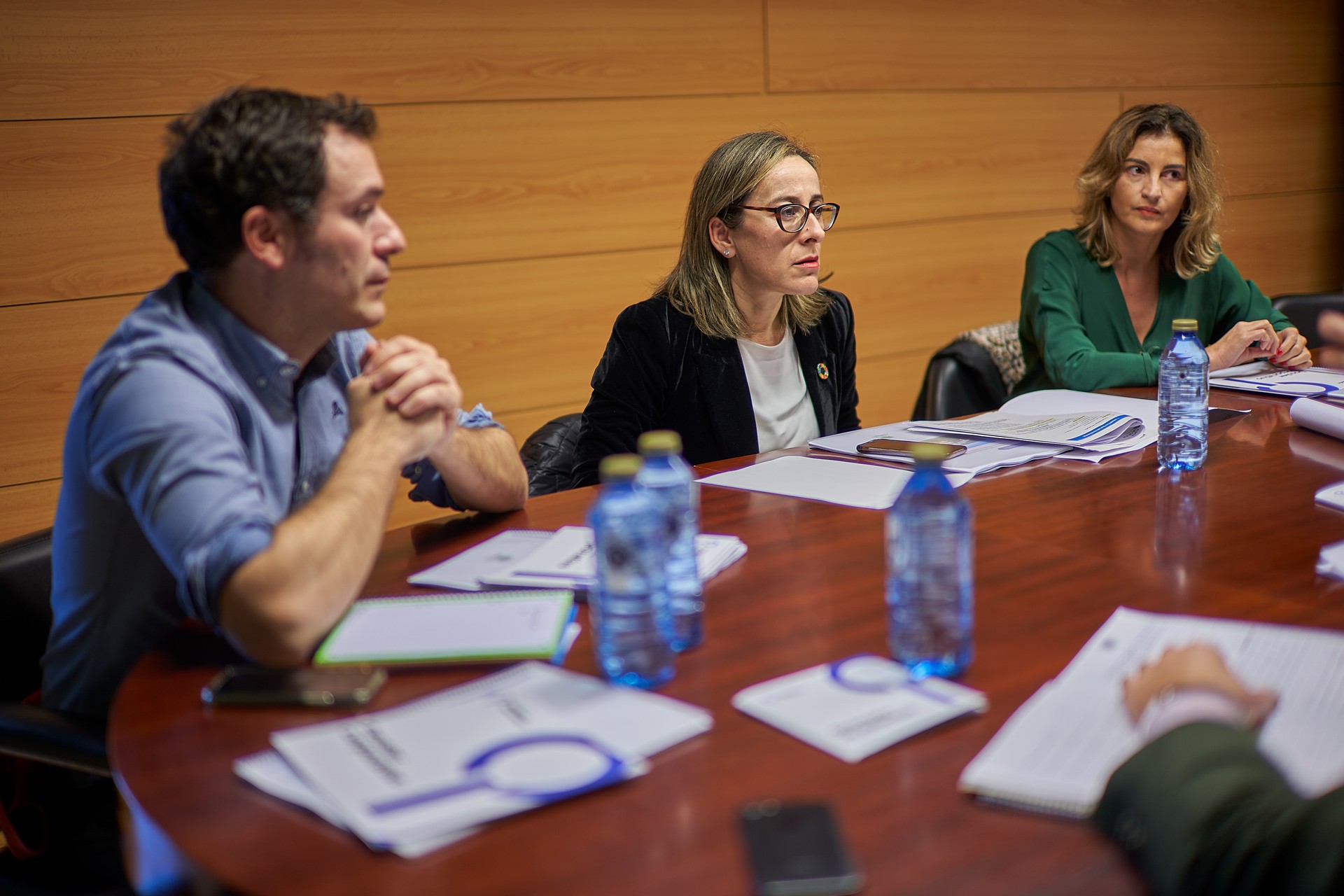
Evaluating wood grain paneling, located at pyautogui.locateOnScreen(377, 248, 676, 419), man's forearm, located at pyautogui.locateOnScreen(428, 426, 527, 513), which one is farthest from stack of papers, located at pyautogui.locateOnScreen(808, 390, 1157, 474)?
wood grain paneling, located at pyautogui.locateOnScreen(377, 248, 676, 419)

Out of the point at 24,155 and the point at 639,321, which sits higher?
the point at 24,155

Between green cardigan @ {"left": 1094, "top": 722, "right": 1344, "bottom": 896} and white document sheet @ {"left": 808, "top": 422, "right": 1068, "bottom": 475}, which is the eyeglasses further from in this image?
green cardigan @ {"left": 1094, "top": 722, "right": 1344, "bottom": 896}

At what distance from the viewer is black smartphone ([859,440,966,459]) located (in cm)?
203

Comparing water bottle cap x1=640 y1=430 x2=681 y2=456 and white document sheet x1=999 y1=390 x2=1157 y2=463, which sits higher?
water bottle cap x1=640 y1=430 x2=681 y2=456

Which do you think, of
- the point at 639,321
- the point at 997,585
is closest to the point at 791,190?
the point at 639,321

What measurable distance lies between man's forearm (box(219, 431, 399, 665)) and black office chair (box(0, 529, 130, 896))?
9.2 inches

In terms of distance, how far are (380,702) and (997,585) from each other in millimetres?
733

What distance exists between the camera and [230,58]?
3.16m

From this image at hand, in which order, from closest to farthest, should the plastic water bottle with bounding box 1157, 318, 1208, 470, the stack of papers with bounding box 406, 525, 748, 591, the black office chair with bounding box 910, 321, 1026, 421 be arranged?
the stack of papers with bounding box 406, 525, 748, 591
the plastic water bottle with bounding box 1157, 318, 1208, 470
the black office chair with bounding box 910, 321, 1026, 421

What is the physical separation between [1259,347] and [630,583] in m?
2.23

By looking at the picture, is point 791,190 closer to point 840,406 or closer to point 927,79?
point 840,406

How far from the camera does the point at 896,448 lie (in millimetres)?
2061

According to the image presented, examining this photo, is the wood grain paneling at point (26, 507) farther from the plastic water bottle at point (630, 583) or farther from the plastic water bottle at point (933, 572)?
the plastic water bottle at point (933, 572)

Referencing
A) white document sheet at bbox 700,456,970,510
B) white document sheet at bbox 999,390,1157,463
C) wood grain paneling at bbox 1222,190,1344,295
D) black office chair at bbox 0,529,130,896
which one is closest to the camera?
black office chair at bbox 0,529,130,896
